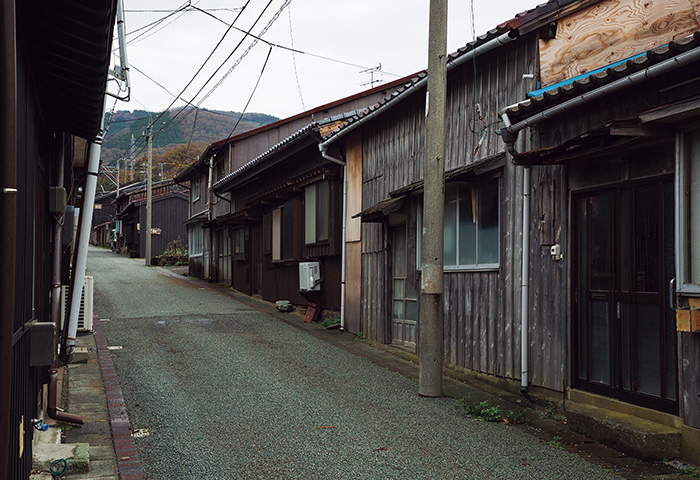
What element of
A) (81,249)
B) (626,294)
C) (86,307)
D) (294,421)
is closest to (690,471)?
(626,294)

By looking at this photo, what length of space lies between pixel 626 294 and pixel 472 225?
3416 mm

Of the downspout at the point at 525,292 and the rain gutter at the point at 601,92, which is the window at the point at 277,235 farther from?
the rain gutter at the point at 601,92

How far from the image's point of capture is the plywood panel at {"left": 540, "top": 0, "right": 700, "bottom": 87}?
6.92m

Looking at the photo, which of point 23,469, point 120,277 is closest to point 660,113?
point 23,469

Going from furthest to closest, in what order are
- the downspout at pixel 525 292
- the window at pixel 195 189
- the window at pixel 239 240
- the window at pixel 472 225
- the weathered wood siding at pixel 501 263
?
1. the window at pixel 195 189
2. the window at pixel 239 240
3. the window at pixel 472 225
4. the downspout at pixel 525 292
5. the weathered wood siding at pixel 501 263

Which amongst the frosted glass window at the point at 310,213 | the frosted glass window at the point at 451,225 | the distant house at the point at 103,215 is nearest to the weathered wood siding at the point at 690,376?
the frosted glass window at the point at 451,225

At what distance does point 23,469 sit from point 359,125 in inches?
413

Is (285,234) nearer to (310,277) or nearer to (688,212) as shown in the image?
(310,277)

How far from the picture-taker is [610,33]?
25.1ft

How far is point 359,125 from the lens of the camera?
13688mm

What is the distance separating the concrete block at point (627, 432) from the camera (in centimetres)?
568

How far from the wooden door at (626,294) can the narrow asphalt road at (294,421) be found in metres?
1.16

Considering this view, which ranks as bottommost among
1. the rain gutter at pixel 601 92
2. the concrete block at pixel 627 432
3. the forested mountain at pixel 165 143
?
the concrete block at pixel 627 432

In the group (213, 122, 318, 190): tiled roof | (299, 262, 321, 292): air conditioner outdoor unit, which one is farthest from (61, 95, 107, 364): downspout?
(299, 262, 321, 292): air conditioner outdoor unit
